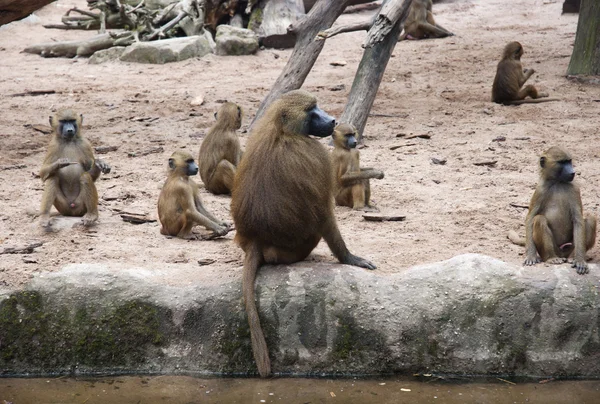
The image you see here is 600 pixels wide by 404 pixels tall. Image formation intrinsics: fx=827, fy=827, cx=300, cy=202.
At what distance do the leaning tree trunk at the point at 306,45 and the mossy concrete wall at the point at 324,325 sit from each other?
540cm

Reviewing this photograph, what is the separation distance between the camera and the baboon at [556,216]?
657 cm

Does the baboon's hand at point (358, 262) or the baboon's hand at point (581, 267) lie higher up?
the baboon's hand at point (581, 267)

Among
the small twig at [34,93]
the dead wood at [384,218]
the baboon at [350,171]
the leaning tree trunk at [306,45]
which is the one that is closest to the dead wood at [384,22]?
the leaning tree trunk at [306,45]

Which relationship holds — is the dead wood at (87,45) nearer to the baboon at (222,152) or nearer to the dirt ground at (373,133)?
the dirt ground at (373,133)

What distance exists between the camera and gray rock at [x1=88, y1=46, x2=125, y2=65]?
1648 cm

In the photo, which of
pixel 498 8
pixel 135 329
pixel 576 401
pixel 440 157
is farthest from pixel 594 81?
pixel 135 329

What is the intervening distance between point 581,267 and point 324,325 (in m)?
1.96

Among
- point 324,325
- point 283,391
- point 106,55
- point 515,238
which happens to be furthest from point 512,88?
point 106,55

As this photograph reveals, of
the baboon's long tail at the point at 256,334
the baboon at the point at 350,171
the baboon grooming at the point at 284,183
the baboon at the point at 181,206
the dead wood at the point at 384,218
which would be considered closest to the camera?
the baboon's long tail at the point at 256,334

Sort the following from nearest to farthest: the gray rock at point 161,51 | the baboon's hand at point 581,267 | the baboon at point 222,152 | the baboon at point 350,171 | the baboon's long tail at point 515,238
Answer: the baboon's hand at point 581,267 < the baboon's long tail at point 515,238 < the baboon at point 350,171 < the baboon at point 222,152 < the gray rock at point 161,51

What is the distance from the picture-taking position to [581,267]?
6.13 metres

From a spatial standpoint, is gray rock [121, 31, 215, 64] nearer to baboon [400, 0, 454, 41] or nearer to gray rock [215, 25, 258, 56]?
gray rock [215, 25, 258, 56]

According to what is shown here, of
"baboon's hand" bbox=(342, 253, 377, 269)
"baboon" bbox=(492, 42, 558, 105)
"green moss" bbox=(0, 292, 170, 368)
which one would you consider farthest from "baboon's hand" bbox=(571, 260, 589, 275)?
"baboon" bbox=(492, 42, 558, 105)

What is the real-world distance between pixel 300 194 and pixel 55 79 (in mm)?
10451
